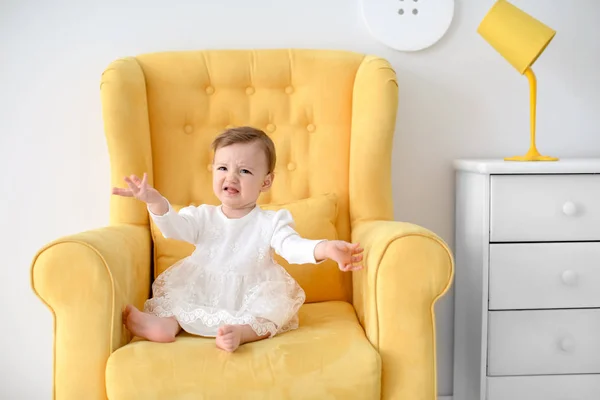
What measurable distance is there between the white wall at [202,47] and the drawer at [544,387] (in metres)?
0.38

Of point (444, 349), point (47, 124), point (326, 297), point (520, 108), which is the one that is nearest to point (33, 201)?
point (47, 124)

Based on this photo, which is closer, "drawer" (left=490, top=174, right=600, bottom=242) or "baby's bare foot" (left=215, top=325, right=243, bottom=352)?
"baby's bare foot" (left=215, top=325, right=243, bottom=352)

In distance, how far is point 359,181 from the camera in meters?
A: 1.79

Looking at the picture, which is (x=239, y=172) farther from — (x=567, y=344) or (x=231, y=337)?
(x=567, y=344)

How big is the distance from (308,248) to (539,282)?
0.72m

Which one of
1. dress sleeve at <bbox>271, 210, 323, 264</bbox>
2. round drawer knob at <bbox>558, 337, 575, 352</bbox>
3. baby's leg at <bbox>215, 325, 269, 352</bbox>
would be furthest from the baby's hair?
round drawer knob at <bbox>558, 337, 575, 352</bbox>

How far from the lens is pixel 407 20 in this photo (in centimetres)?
200

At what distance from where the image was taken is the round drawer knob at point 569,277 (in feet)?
5.52

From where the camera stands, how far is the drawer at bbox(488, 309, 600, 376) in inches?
67.4

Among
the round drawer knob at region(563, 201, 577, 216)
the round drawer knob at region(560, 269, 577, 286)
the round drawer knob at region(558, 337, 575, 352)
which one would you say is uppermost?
the round drawer knob at region(563, 201, 577, 216)

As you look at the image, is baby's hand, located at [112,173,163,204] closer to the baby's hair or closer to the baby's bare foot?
the baby's hair

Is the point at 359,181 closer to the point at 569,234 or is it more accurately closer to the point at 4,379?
the point at 569,234

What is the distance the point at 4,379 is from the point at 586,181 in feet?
6.23

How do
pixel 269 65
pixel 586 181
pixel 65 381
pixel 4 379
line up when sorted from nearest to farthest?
pixel 65 381 < pixel 586 181 < pixel 269 65 < pixel 4 379
